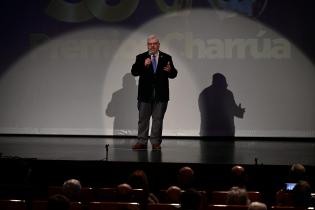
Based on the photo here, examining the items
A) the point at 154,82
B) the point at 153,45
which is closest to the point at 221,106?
the point at 154,82

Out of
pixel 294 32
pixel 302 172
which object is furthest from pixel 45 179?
pixel 294 32

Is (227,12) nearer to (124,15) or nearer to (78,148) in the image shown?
(124,15)

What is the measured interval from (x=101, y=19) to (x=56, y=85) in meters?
1.27

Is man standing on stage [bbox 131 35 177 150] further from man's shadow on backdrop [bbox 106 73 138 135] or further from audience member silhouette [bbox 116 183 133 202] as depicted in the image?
audience member silhouette [bbox 116 183 133 202]

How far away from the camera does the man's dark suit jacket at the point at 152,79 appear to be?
8.17 metres

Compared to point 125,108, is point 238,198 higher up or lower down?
lower down

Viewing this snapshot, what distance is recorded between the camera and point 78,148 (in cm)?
865

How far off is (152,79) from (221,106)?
2107 millimetres

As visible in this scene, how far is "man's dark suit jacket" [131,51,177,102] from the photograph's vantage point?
26.8ft

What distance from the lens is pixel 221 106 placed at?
32.8 ft

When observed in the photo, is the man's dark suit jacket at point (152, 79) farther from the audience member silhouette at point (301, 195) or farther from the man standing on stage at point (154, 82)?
the audience member silhouette at point (301, 195)

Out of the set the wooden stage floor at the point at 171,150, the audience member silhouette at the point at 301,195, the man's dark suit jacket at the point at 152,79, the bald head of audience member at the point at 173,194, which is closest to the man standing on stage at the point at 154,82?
the man's dark suit jacket at the point at 152,79

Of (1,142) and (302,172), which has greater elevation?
(1,142)

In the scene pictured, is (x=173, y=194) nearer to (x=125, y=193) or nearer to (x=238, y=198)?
(x=125, y=193)
